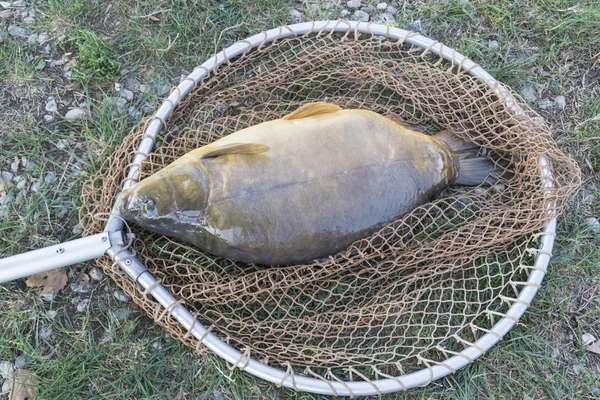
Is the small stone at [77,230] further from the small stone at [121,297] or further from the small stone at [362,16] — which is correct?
the small stone at [362,16]

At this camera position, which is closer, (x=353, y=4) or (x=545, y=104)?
(x=545, y=104)

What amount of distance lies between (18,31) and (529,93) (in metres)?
3.50

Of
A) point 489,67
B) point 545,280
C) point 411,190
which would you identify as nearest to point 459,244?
point 411,190

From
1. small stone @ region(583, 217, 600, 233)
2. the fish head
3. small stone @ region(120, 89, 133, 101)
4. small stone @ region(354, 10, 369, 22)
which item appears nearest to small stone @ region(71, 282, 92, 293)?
the fish head

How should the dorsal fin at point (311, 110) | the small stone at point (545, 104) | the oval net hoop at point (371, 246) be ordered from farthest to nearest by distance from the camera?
the small stone at point (545, 104) < the dorsal fin at point (311, 110) < the oval net hoop at point (371, 246)

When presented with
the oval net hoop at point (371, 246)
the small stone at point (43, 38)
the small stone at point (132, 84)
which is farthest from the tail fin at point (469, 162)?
the small stone at point (43, 38)

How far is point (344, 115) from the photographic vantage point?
8.91 feet

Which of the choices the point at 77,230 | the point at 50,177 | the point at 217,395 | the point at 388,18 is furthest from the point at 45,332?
the point at 388,18

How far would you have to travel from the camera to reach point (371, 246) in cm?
257

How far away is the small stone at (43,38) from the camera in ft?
10.6

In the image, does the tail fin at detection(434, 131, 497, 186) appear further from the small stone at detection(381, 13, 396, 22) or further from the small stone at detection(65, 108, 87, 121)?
the small stone at detection(65, 108, 87, 121)

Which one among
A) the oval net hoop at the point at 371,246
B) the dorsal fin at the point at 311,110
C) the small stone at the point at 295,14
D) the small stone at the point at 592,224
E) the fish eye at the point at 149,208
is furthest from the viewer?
the small stone at the point at 295,14

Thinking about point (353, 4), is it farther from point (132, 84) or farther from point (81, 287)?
point (81, 287)

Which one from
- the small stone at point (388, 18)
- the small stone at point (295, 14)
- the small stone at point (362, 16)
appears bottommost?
the small stone at point (388, 18)
